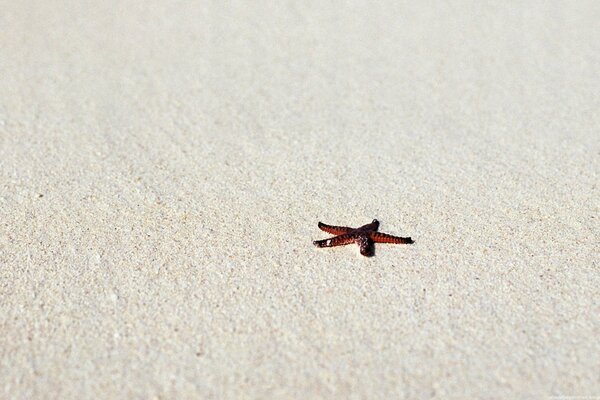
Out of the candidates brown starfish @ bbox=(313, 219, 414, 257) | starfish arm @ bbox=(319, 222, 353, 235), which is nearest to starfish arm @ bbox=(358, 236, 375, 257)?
brown starfish @ bbox=(313, 219, 414, 257)

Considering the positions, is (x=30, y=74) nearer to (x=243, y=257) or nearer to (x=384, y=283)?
(x=243, y=257)

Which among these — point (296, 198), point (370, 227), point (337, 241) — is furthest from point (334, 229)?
point (296, 198)

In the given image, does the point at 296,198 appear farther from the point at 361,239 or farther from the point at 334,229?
the point at 361,239

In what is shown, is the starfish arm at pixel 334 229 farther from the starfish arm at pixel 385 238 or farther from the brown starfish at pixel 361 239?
the starfish arm at pixel 385 238

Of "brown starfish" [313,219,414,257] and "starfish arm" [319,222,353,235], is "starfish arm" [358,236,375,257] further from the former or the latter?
"starfish arm" [319,222,353,235]

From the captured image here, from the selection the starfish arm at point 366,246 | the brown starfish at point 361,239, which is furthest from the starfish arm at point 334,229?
the starfish arm at point 366,246

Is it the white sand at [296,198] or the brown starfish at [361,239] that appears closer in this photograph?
the white sand at [296,198]

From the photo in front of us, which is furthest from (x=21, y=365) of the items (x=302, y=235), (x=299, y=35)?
(x=299, y=35)
